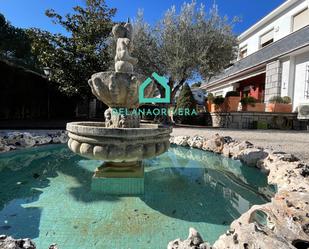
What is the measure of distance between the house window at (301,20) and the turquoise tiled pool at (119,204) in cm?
1620

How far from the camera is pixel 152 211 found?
2768 millimetres

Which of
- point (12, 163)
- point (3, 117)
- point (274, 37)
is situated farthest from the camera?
point (274, 37)

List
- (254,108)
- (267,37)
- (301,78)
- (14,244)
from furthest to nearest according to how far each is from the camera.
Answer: (267,37) → (254,108) → (301,78) → (14,244)

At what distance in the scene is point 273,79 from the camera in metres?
14.0

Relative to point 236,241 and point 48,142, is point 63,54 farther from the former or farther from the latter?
point 236,241

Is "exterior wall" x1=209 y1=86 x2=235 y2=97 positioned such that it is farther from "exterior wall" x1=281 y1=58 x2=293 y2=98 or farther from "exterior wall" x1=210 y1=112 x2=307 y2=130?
"exterior wall" x1=210 y1=112 x2=307 y2=130

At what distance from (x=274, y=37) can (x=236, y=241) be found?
21.6m

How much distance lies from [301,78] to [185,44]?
6546mm

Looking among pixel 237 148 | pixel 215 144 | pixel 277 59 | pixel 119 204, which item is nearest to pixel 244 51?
pixel 277 59

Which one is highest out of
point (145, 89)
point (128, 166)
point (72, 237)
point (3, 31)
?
point (3, 31)

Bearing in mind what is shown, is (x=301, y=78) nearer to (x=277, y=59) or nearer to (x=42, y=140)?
(x=277, y=59)

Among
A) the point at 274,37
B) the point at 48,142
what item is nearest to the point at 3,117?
the point at 48,142

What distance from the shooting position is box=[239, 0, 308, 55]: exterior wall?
16.7 m

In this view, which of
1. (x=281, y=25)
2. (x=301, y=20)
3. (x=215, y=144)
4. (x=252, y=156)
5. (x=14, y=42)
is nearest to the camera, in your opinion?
(x=252, y=156)
